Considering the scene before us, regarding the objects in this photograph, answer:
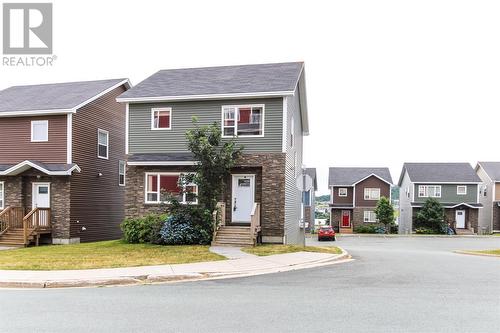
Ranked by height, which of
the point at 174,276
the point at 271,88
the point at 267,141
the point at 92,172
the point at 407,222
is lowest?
the point at 407,222

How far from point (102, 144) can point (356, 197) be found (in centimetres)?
3264

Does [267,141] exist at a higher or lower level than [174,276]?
higher

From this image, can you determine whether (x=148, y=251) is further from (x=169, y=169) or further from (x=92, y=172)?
(x=92, y=172)

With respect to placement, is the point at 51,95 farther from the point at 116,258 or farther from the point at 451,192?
the point at 451,192

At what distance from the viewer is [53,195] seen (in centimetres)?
2114

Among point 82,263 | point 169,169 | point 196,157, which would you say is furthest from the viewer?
point 169,169

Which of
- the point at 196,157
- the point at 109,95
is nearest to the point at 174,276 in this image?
the point at 196,157

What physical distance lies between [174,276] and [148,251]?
4.93 m

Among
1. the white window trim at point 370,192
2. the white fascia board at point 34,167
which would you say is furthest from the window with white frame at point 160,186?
the white window trim at point 370,192

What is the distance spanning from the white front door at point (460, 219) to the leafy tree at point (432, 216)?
347 cm

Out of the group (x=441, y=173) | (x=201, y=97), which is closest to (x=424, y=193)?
(x=441, y=173)

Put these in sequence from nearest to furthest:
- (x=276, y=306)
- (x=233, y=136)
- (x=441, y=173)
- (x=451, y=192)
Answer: (x=276, y=306) → (x=233, y=136) → (x=451, y=192) → (x=441, y=173)

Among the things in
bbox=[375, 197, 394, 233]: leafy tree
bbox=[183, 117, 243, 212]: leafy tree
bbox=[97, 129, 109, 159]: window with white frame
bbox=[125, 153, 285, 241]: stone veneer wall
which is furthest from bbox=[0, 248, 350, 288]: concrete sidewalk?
bbox=[375, 197, 394, 233]: leafy tree

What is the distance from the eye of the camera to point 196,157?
17141 mm
